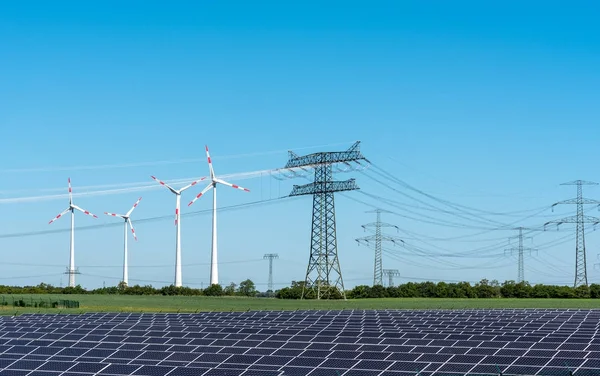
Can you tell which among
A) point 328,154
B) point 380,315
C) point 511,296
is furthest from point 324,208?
point 511,296

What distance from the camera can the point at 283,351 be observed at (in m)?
37.2

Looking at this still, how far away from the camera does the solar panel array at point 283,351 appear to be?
107 ft

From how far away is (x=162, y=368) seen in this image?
108 feet

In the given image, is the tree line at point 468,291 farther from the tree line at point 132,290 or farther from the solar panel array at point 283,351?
the solar panel array at point 283,351

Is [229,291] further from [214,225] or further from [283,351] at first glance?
[283,351]

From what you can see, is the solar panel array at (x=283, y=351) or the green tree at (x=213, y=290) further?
the green tree at (x=213, y=290)

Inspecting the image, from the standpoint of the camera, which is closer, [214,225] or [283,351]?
[283,351]

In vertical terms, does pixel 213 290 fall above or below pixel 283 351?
above

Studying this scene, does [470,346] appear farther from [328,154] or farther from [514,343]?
[328,154]

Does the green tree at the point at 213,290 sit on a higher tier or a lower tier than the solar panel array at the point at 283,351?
higher

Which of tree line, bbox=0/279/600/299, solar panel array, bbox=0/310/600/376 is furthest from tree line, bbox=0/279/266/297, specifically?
solar panel array, bbox=0/310/600/376

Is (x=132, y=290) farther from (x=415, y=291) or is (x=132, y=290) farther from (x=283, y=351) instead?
(x=283, y=351)

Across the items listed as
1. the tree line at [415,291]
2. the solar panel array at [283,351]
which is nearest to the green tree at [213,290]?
the tree line at [415,291]

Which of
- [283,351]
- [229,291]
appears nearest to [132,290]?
[229,291]
